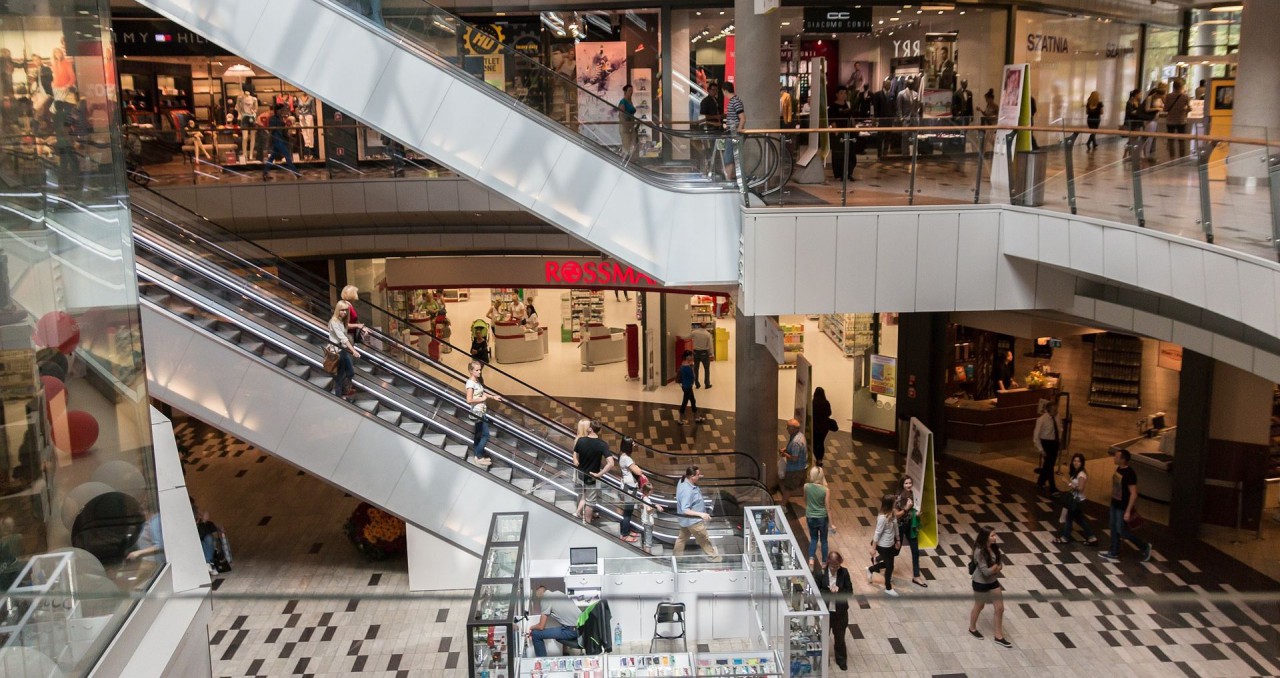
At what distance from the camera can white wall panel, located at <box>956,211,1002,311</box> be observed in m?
9.69

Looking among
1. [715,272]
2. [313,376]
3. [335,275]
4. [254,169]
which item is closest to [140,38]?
[254,169]

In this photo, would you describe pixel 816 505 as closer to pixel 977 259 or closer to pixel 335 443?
pixel 977 259

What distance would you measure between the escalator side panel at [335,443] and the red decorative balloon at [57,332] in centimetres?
701

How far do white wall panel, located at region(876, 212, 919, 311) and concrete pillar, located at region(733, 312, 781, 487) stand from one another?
147 inches

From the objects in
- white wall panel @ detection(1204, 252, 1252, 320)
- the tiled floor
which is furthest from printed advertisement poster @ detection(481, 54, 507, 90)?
white wall panel @ detection(1204, 252, 1252, 320)

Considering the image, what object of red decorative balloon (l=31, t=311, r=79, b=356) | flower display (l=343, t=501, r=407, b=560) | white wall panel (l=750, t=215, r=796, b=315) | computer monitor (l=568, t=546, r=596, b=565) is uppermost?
red decorative balloon (l=31, t=311, r=79, b=356)

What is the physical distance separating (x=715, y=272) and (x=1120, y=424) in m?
9.61

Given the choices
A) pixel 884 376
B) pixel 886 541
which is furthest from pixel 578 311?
pixel 886 541

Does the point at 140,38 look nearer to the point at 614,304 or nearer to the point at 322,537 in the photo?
the point at 322,537

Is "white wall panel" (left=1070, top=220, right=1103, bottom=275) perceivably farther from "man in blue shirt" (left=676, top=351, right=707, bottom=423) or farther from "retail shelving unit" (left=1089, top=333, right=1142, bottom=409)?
"retail shelving unit" (left=1089, top=333, right=1142, bottom=409)

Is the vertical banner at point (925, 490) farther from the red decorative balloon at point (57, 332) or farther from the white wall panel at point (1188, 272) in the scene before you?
the red decorative balloon at point (57, 332)

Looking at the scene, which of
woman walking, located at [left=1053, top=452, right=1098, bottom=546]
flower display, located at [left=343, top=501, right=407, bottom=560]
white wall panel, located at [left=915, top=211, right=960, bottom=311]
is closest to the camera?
white wall panel, located at [left=915, top=211, right=960, bottom=311]

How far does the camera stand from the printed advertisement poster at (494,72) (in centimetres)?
1023

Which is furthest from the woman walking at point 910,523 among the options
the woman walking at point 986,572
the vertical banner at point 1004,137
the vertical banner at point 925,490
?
the vertical banner at point 1004,137
